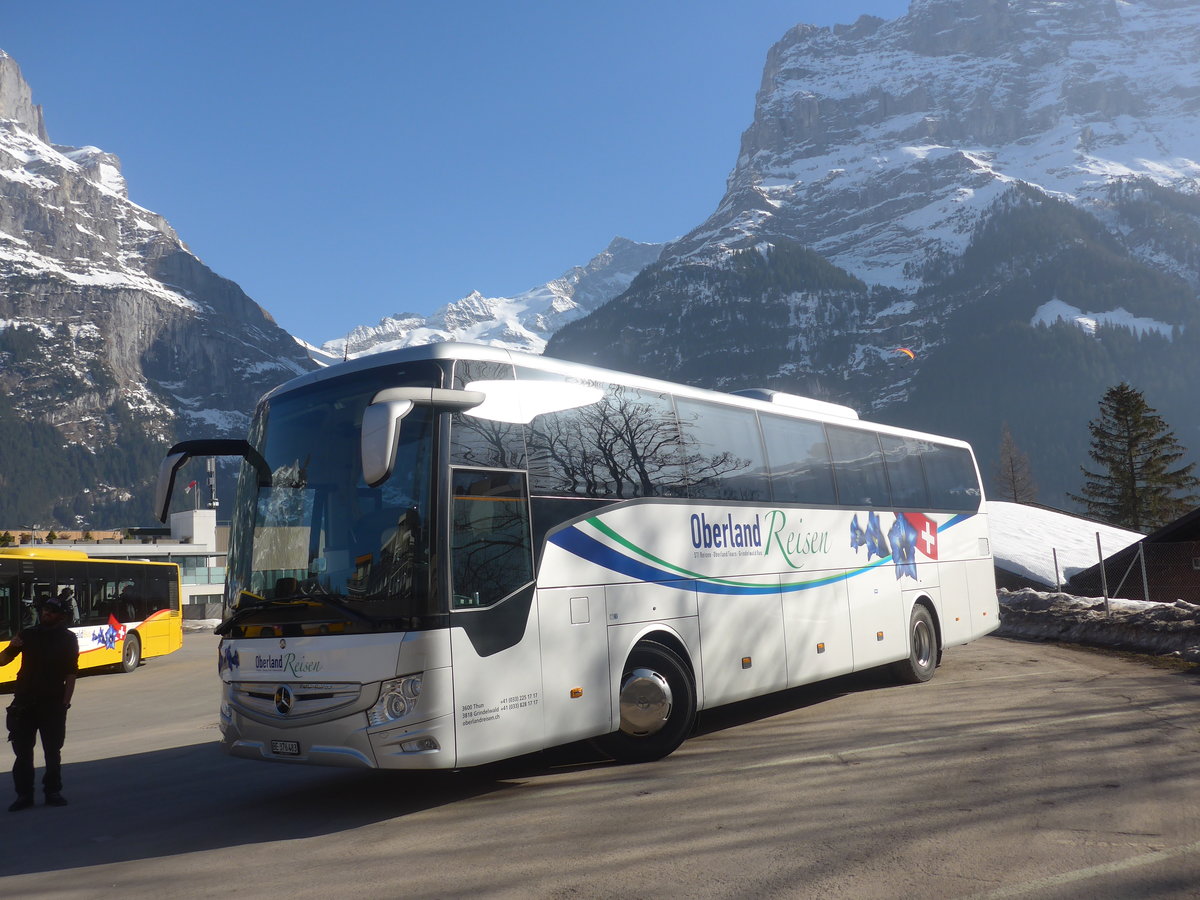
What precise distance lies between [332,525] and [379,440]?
1.18m

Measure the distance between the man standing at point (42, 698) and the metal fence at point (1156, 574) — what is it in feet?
56.5

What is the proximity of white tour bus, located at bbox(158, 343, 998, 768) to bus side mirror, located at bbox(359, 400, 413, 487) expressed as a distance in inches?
0.5

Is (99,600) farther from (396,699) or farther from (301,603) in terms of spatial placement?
(396,699)

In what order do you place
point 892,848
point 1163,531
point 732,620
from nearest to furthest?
point 892,848, point 732,620, point 1163,531

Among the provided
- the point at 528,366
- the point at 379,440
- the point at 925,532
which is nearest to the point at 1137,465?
the point at 925,532

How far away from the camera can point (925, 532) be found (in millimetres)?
13336

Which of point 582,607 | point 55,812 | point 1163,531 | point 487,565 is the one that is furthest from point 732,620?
point 1163,531

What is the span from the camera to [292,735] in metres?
6.80

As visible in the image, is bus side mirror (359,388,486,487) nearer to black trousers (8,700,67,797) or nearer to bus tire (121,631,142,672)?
black trousers (8,700,67,797)

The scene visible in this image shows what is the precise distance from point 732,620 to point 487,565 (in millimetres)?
3244

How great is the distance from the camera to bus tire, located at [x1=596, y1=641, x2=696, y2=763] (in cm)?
803

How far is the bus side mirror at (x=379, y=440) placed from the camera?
584 centimetres

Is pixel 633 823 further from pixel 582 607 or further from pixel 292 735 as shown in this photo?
pixel 292 735

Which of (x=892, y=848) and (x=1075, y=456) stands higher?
(x=1075, y=456)
